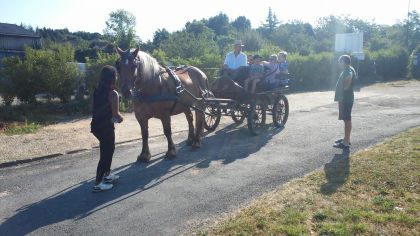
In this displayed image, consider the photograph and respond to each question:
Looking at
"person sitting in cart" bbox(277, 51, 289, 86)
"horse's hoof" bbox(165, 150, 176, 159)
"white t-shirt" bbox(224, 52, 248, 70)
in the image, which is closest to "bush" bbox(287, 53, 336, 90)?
"person sitting in cart" bbox(277, 51, 289, 86)

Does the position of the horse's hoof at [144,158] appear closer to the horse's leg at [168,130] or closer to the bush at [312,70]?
the horse's leg at [168,130]

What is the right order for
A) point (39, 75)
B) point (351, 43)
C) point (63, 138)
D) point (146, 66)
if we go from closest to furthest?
1. point (146, 66)
2. point (63, 138)
3. point (39, 75)
4. point (351, 43)

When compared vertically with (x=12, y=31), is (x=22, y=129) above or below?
below

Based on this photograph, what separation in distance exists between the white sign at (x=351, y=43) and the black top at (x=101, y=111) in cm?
2788

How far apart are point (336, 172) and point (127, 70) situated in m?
3.98

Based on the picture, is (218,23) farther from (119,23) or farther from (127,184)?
(127,184)

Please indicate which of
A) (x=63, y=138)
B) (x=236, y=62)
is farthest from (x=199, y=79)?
(x=63, y=138)

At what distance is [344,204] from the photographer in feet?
17.0

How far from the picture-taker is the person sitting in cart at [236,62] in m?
10.4

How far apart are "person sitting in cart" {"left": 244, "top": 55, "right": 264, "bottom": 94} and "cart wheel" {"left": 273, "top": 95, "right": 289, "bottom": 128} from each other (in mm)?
1113

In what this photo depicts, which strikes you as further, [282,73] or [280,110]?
[282,73]

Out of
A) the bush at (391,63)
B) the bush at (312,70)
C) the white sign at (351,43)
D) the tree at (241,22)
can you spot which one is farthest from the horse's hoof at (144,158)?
the tree at (241,22)

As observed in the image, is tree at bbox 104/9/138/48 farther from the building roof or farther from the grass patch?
the grass patch

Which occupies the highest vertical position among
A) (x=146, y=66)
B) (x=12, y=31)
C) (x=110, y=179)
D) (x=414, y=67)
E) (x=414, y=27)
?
(x=414, y=27)
